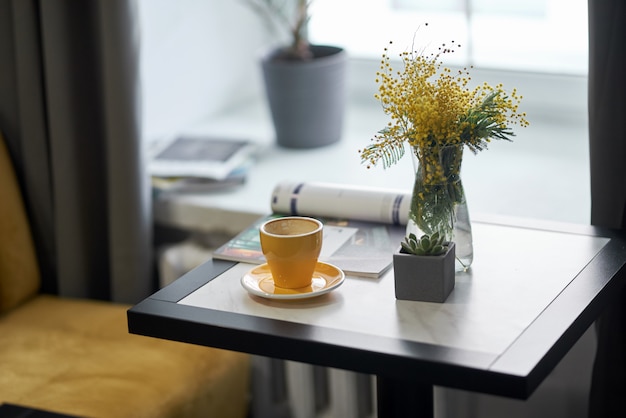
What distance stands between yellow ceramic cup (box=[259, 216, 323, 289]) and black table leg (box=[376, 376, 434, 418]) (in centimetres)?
20

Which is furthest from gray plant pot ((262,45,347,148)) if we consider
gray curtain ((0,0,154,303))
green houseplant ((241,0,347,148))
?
gray curtain ((0,0,154,303))

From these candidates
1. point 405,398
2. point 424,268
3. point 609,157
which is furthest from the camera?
point 609,157

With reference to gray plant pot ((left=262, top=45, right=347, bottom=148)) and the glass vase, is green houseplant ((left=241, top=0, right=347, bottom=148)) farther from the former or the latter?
the glass vase

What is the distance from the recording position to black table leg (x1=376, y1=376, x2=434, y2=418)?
141 cm

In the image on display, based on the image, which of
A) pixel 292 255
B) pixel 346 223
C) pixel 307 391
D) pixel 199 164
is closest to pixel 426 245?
pixel 292 255

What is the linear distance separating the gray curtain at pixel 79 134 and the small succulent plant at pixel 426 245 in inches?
33.6

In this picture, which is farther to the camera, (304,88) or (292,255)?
(304,88)

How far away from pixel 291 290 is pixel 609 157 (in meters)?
0.62

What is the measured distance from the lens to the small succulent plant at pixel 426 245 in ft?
4.32

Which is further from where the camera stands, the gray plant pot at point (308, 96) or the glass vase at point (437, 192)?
the gray plant pot at point (308, 96)

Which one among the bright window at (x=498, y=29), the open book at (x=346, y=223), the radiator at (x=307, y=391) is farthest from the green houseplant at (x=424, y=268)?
the bright window at (x=498, y=29)

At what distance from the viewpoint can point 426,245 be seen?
1316 mm

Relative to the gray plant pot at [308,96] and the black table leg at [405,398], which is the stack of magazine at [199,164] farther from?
the black table leg at [405,398]

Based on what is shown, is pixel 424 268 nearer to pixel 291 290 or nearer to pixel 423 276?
pixel 423 276
